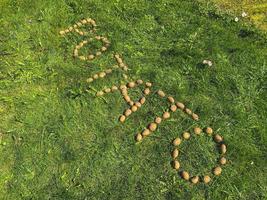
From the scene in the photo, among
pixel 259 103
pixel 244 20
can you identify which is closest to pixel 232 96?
pixel 259 103

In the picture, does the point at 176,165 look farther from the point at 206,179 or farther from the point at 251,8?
the point at 251,8

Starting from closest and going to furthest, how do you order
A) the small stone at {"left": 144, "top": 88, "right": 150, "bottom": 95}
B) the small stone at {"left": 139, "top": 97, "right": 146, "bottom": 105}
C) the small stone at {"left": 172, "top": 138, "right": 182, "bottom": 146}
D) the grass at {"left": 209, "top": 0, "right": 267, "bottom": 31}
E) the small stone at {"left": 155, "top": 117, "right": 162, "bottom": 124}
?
the small stone at {"left": 172, "top": 138, "right": 182, "bottom": 146} < the small stone at {"left": 155, "top": 117, "right": 162, "bottom": 124} < the small stone at {"left": 139, "top": 97, "right": 146, "bottom": 105} < the small stone at {"left": 144, "top": 88, "right": 150, "bottom": 95} < the grass at {"left": 209, "top": 0, "right": 267, "bottom": 31}

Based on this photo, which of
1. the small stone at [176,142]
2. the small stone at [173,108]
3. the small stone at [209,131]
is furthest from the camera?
the small stone at [173,108]

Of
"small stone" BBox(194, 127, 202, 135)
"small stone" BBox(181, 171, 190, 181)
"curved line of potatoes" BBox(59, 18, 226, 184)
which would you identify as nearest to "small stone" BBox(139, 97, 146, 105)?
"curved line of potatoes" BBox(59, 18, 226, 184)

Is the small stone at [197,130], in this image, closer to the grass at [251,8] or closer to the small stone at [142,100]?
the small stone at [142,100]

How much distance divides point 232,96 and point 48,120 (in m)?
3.04

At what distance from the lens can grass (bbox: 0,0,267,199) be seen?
562 centimetres

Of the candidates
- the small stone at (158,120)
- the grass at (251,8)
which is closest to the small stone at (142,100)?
the small stone at (158,120)

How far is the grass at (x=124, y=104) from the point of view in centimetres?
562

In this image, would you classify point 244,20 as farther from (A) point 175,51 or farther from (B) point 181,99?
(B) point 181,99

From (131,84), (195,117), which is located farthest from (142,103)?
(195,117)

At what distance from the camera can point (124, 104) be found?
21.1 ft

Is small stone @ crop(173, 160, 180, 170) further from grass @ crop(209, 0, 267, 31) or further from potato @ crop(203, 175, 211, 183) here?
grass @ crop(209, 0, 267, 31)

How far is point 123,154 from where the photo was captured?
19.3ft
